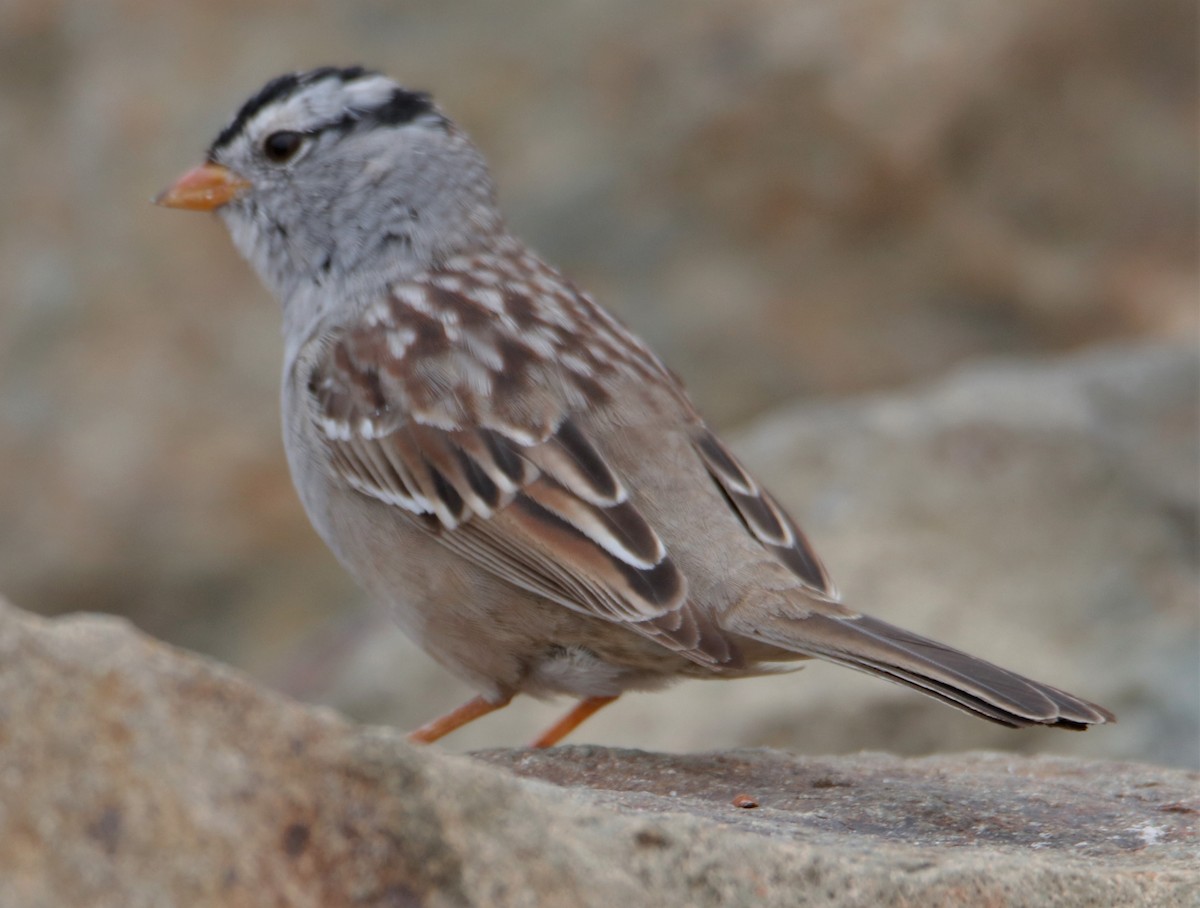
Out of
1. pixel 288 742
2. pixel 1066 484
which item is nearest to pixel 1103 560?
pixel 1066 484

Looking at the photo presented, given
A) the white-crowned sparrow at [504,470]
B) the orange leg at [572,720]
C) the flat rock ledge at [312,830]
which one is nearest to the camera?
the flat rock ledge at [312,830]

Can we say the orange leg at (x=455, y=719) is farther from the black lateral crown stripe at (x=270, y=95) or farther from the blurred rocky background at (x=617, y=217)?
the blurred rocky background at (x=617, y=217)

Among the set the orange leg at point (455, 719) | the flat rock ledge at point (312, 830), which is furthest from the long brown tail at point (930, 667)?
the orange leg at point (455, 719)

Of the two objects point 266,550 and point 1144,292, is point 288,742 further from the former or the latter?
point 1144,292

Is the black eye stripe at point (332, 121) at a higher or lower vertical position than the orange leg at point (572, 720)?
higher

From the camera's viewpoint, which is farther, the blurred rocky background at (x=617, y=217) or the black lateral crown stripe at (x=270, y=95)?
the blurred rocky background at (x=617, y=217)
